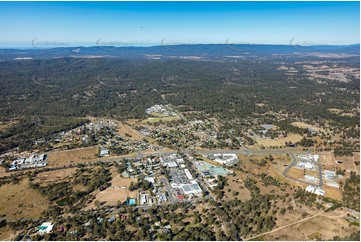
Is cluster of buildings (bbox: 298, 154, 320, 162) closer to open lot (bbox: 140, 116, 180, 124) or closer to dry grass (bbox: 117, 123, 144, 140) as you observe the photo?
dry grass (bbox: 117, 123, 144, 140)

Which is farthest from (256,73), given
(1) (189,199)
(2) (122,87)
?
(1) (189,199)

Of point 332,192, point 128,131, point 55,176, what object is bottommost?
point 55,176

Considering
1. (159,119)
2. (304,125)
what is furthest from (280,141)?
(159,119)

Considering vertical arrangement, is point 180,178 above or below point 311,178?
below

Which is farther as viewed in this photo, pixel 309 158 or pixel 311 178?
pixel 309 158

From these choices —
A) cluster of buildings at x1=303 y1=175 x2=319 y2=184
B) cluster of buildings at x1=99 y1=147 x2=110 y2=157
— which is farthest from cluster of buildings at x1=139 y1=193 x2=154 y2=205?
cluster of buildings at x1=303 y1=175 x2=319 y2=184

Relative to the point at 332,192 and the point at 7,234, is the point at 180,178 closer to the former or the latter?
the point at 332,192
